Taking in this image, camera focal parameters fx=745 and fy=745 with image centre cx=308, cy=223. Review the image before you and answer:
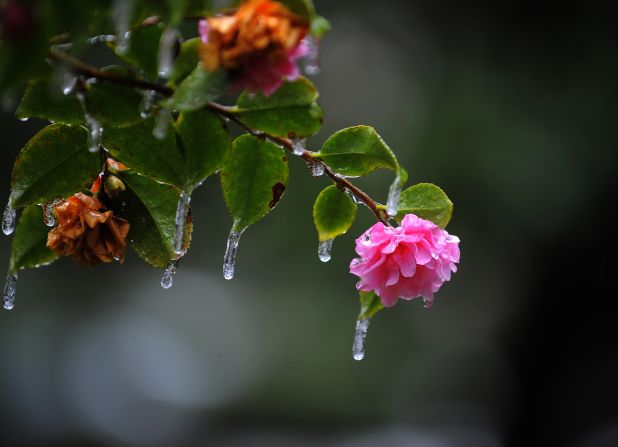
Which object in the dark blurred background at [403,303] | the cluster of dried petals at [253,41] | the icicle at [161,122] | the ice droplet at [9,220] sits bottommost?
the dark blurred background at [403,303]

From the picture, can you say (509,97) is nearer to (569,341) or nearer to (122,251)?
(569,341)

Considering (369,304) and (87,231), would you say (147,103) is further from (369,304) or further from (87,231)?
(369,304)

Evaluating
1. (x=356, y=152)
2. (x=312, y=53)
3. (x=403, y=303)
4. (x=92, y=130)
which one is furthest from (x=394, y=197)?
(x=403, y=303)

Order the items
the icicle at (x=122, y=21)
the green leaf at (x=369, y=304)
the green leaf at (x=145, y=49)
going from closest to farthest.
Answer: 1. the icicle at (x=122, y=21)
2. the green leaf at (x=145, y=49)
3. the green leaf at (x=369, y=304)

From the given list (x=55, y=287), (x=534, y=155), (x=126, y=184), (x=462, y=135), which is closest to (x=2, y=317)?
(x=55, y=287)

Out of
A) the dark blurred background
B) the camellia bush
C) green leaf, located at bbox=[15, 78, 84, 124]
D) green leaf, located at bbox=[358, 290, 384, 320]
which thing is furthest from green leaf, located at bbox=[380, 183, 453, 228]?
the dark blurred background

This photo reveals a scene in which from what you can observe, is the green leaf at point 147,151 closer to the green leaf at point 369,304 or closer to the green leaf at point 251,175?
the green leaf at point 251,175

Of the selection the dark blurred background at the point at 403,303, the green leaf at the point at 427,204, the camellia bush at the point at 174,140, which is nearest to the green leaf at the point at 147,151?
the camellia bush at the point at 174,140
